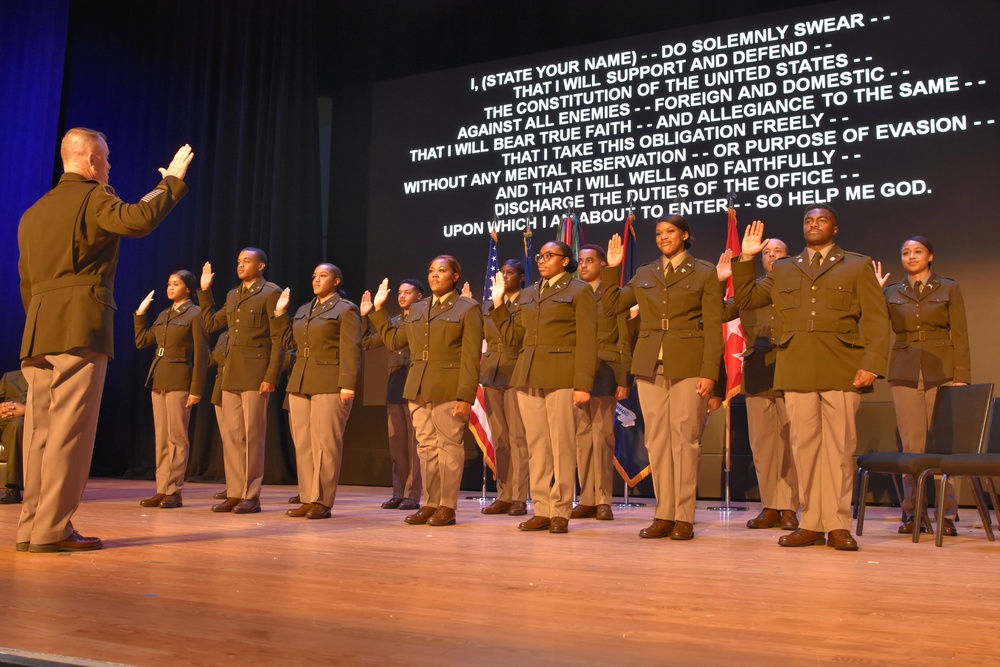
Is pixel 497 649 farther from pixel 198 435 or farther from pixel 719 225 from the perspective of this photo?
pixel 198 435

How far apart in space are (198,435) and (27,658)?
7.74 metres

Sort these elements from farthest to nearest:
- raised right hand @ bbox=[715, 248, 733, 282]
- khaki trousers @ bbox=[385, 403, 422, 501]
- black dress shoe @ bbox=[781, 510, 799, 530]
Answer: khaki trousers @ bbox=[385, 403, 422, 501] < black dress shoe @ bbox=[781, 510, 799, 530] < raised right hand @ bbox=[715, 248, 733, 282]

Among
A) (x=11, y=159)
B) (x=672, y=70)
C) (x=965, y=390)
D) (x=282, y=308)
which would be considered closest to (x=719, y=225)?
(x=672, y=70)

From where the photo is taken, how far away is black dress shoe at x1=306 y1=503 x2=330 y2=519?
5145 millimetres

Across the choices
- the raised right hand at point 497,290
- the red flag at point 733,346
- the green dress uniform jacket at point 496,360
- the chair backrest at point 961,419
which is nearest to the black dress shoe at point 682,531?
the chair backrest at point 961,419

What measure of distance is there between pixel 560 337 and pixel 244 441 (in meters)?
2.20

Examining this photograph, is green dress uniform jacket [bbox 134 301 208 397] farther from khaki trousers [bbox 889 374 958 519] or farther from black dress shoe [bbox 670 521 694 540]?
khaki trousers [bbox 889 374 958 519]

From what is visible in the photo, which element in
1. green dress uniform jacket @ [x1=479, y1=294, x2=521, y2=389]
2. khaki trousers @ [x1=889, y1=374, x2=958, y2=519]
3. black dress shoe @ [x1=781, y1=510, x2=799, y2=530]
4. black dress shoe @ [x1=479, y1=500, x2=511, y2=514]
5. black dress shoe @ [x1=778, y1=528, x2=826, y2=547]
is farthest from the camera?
green dress uniform jacket @ [x1=479, y1=294, x2=521, y2=389]

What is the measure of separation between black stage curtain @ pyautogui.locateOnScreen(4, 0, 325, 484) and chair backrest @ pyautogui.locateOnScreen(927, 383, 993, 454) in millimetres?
6101

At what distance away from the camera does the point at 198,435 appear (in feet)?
30.4

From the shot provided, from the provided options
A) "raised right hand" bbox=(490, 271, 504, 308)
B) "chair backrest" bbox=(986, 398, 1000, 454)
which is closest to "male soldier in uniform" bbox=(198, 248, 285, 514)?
"raised right hand" bbox=(490, 271, 504, 308)

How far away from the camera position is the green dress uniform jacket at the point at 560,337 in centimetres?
457

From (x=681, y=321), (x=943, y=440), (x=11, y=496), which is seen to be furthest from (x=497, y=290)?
(x=11, y=496)

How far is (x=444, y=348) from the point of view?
495cm
